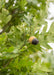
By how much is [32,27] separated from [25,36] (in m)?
0.04

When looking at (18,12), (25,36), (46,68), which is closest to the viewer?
(46,68)

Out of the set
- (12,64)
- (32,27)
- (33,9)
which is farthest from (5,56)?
(33,9)

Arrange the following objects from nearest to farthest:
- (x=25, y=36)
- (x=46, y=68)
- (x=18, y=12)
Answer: (x=46, y=68), (x=25, y=36), (x=18, y=12)

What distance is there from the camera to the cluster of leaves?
1.22 feet

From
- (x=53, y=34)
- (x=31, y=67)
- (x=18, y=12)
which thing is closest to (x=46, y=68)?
(x=31, y=67)

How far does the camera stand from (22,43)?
46 cm

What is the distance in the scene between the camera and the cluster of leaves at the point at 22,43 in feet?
1.22

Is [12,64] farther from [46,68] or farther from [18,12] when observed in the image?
[18,12]

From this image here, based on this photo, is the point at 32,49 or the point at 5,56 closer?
the point at 5,56

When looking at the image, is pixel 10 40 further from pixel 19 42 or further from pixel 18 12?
pixel 18 12

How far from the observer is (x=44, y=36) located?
0.48 metres

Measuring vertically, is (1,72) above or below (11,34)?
below

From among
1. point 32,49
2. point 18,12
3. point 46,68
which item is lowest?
point 46,68

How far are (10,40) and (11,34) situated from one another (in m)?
0.02
